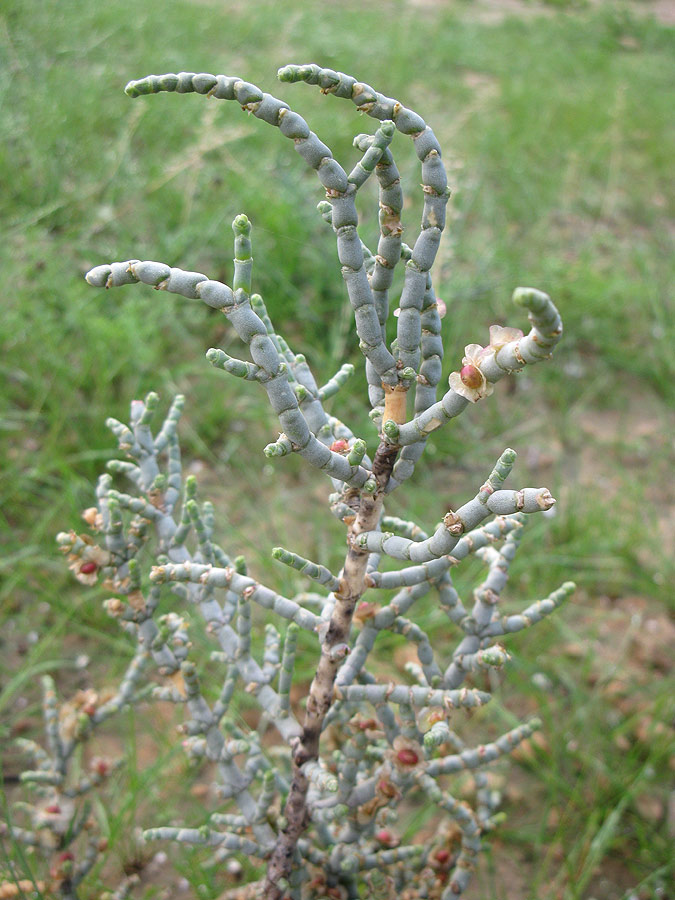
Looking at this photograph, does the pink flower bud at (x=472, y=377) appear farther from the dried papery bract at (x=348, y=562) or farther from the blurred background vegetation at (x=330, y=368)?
the blurred background vegetation at (x=330, y=368)

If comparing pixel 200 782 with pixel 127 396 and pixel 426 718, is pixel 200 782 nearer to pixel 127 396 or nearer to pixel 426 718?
pixel 426 718

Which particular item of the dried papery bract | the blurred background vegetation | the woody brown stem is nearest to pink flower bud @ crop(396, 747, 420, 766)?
the dried papery bract

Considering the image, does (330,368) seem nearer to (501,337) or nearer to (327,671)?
(327,671)

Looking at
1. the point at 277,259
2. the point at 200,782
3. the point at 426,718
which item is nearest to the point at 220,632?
the point at 426,718

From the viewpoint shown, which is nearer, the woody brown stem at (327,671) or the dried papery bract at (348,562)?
the dried papery bract at (348,562)

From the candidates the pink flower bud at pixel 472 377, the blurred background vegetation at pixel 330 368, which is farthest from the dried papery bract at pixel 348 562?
the blurred background vegetation at pixel 330 368

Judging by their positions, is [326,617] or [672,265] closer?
[326,617]
